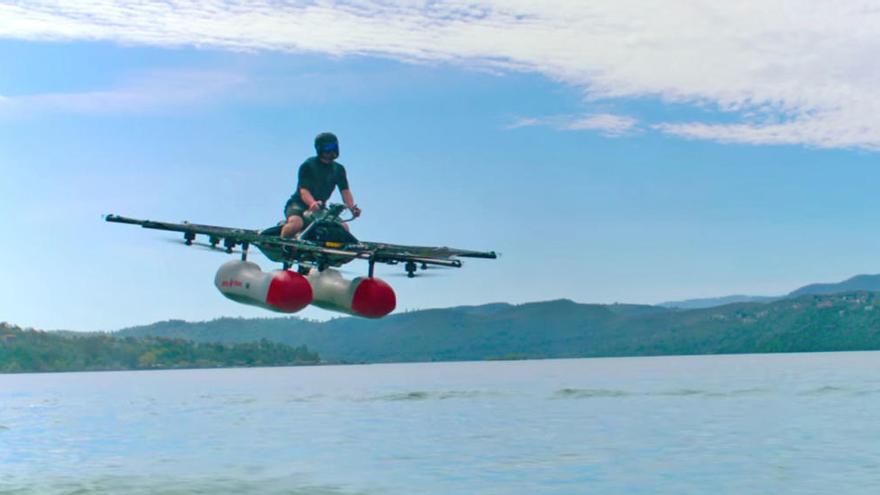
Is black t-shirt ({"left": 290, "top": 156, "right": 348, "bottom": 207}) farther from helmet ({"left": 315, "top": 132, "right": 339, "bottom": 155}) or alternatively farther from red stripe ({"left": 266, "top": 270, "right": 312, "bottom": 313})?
red stripe ({"left": 266, "top": 270, "right": 312, "bottom": 313})

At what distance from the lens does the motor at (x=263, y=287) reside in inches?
1112

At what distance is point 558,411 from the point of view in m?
75.1

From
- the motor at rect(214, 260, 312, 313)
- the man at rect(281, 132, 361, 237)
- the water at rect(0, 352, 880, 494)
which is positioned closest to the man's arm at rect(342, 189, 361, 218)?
the man at rect(281, 132, 361, 237)

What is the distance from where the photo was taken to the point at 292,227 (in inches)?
1181

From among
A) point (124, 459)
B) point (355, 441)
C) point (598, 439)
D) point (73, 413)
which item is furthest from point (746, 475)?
point (73, 413)

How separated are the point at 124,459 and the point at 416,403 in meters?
44.3

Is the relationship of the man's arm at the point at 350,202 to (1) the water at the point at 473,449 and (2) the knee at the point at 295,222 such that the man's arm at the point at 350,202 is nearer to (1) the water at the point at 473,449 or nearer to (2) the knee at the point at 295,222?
(2) the knee at the point at 295,222

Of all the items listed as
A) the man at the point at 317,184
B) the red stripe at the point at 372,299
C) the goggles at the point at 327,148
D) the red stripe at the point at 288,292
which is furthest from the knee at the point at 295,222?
the red stripe at the point at 372,299

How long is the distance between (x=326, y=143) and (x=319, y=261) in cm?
319

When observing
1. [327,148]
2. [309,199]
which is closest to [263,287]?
[309,199]

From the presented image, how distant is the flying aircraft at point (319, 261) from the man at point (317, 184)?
1.12 feet

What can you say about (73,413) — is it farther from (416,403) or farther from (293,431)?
(293,431)

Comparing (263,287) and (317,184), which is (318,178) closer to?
(317,184)

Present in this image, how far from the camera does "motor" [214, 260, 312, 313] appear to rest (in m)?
28.2
